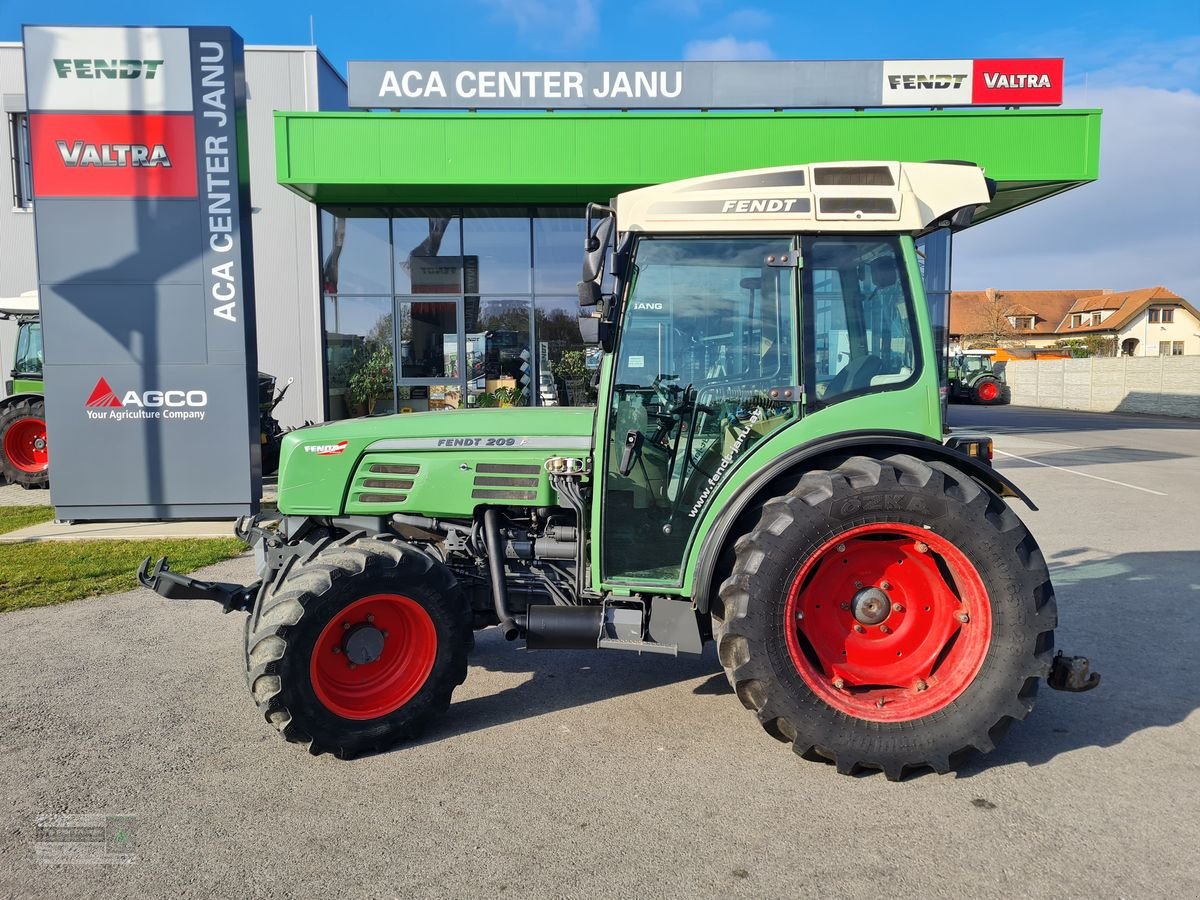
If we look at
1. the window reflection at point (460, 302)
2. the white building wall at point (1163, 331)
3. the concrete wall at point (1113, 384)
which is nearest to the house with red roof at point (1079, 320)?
the white building wall at point (1163, 331)

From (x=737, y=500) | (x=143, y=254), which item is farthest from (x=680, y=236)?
(x=143, y=254)

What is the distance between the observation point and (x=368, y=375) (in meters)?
14.4

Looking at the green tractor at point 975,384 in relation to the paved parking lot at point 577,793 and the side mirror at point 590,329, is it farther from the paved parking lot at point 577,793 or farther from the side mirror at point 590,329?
the side mirror at point 590,329

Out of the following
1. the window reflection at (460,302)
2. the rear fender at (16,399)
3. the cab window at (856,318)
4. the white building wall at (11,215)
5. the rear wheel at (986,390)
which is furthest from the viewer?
the rear wheel at (986,390)

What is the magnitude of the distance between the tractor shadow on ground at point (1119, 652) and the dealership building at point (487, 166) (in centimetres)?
774

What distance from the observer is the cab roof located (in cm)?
339

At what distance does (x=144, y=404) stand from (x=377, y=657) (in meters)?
6.31

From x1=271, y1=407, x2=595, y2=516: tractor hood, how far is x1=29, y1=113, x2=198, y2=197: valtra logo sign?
19.2 feet

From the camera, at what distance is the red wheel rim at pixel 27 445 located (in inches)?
458

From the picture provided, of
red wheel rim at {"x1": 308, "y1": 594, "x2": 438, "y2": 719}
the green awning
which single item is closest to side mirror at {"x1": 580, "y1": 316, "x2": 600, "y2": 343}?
red wheel rim at {"x1": 308, "y1": 594, "x2": 438, "y2": 719}

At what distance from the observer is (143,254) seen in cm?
830

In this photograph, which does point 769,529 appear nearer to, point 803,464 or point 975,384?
point 803,464

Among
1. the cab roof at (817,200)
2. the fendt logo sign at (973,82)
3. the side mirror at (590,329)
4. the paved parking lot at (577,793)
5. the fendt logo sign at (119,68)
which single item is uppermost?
the fendt logo sign at (973,82)

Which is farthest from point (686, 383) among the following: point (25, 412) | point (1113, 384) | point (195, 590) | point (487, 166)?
point (1113, 384)
